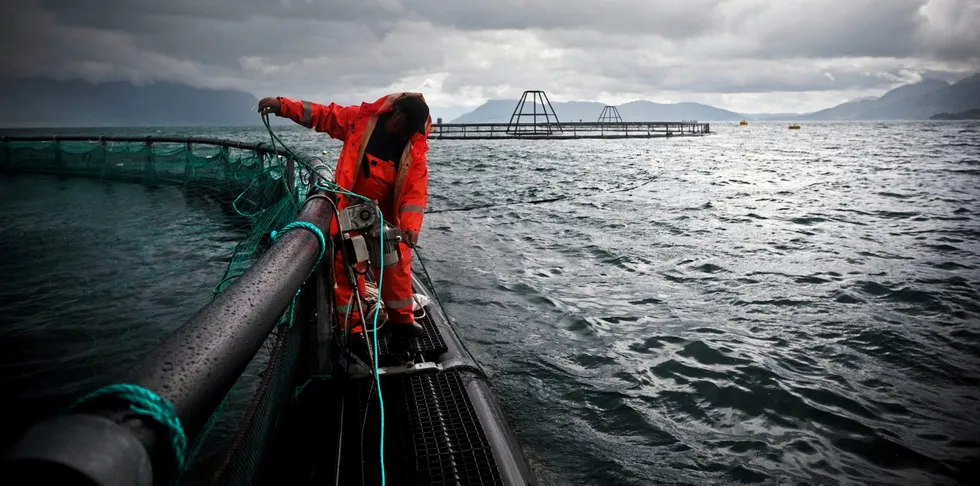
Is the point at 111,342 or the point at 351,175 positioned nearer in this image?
the point at 351,175

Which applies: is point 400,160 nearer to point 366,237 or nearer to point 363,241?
point 366,237

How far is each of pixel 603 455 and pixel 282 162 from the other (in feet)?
26.0

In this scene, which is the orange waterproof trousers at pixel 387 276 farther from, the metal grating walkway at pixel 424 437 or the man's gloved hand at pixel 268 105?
the man's gloved hand at pixel 268 105

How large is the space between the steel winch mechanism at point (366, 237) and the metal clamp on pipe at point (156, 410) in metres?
1.41

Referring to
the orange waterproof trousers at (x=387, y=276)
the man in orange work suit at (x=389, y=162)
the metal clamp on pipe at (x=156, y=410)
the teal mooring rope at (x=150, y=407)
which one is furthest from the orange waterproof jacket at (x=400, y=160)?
the teal mooring rope at (x=150, y=407)

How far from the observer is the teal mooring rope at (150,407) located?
0.86 metres

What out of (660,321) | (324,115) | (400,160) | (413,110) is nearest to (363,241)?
(400,160)

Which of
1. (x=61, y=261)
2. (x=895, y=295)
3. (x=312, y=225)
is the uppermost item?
(x=312, y=225)

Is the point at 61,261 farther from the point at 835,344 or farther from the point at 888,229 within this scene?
the point at 888,229

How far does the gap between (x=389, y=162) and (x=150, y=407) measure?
357 centimetres

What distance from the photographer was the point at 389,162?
14.2 feet

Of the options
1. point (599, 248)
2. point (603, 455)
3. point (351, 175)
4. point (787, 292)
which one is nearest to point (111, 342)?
point (351, 175)

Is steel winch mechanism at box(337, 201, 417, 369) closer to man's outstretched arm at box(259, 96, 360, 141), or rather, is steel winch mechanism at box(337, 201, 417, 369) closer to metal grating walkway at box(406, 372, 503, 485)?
metal grating walkway at box(406, 372, 503, 485)

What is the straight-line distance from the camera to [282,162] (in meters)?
9.50
